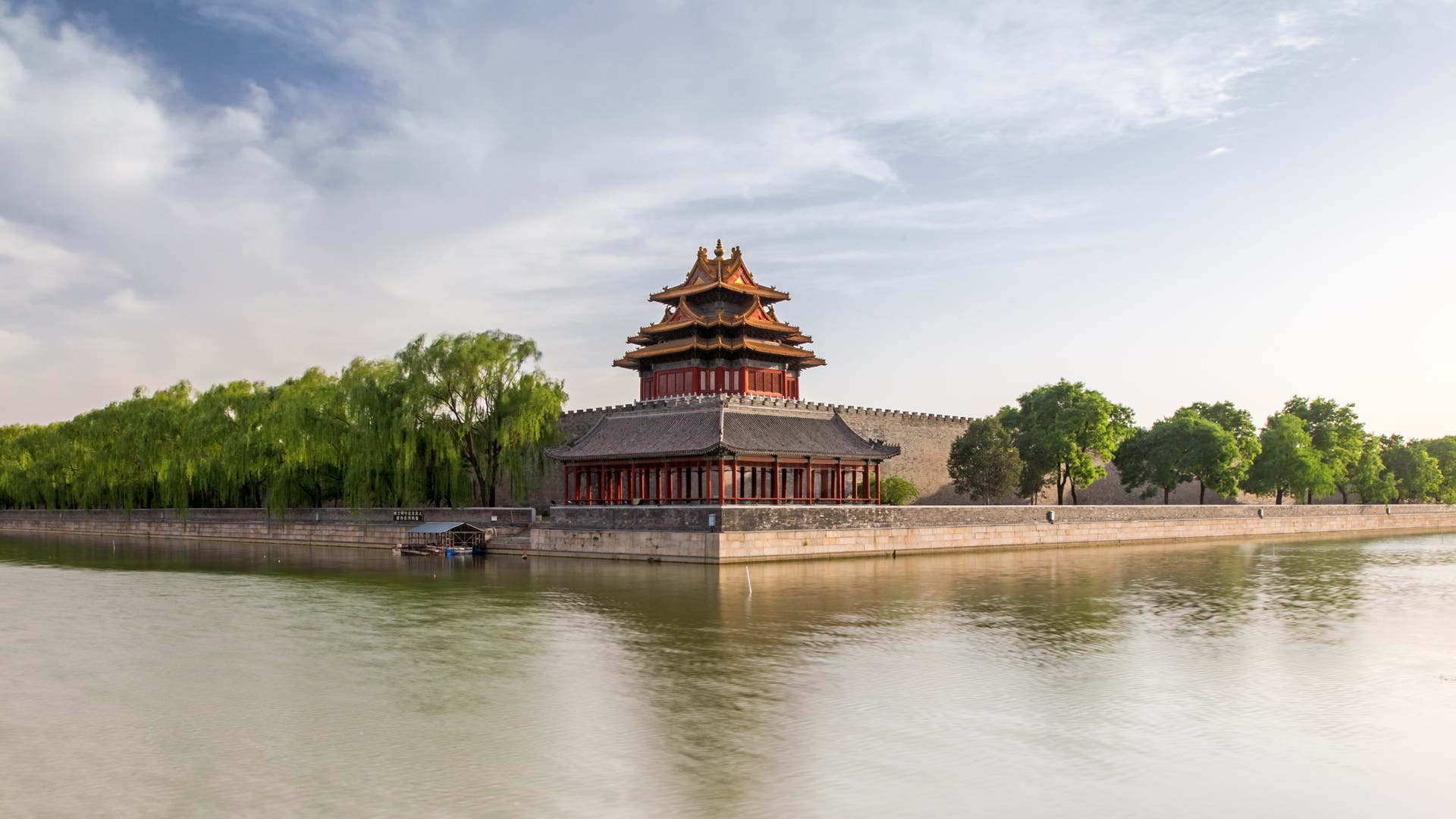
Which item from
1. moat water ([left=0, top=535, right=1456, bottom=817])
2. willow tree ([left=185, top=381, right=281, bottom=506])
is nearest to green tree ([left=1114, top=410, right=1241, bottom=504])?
moat water ([left=0, top=535, right=1456, bottom=817])

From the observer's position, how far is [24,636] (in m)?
16.1

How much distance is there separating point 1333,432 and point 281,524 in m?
49.6

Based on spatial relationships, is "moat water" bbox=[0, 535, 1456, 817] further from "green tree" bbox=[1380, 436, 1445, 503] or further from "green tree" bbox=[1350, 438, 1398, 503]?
"green tree" bbox=[1380, 436, 1445, 503]

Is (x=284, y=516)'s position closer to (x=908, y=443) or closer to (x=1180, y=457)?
(x=908, y=443)

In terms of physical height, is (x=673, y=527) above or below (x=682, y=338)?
below

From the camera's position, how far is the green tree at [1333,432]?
5309cm

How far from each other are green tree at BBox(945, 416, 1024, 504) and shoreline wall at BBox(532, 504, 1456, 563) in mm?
4249

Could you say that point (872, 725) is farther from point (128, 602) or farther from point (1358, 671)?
point (128, 602)

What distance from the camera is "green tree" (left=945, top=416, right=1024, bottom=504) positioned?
4241 centimetres

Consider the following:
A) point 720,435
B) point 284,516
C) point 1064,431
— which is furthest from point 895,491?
point 284,516

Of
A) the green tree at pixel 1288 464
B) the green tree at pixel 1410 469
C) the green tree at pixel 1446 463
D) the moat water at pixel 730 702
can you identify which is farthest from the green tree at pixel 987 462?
the green tree at pixel 1446 463

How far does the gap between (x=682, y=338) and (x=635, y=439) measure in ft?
23.7

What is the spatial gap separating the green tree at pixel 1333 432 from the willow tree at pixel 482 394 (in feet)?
128

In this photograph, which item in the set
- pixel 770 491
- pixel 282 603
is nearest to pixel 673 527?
pixel 770 491
